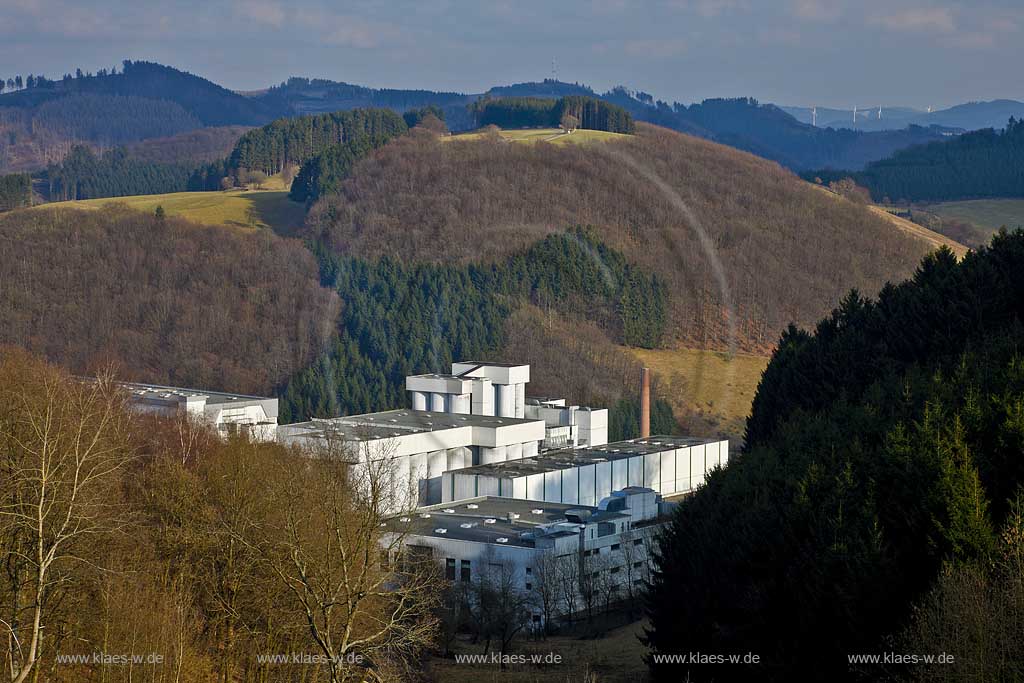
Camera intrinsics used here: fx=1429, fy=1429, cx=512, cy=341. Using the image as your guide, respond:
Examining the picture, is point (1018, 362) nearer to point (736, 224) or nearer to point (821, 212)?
point (736, 224)

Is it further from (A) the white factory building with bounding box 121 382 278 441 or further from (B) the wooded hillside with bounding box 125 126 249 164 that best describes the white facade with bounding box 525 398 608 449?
(B) the wooded hillside with bounding box 125 126 249 164

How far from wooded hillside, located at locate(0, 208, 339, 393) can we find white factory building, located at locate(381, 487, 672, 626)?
27.9 m

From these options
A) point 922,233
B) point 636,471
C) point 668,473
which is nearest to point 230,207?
point 922,233

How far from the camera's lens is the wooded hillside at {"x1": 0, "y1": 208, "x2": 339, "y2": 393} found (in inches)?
2517

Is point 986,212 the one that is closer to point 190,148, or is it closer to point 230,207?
point 230,207

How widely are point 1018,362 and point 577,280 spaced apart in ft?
156

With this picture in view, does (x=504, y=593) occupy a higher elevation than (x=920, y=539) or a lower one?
lower

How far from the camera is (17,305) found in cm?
6969

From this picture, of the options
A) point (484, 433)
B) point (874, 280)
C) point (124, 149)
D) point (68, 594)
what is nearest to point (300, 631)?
point (68, 594)

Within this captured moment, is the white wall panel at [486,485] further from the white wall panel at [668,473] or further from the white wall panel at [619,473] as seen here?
the white wall panel at [668,473]

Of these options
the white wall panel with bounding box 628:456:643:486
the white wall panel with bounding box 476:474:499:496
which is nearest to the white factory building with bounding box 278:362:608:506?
the white wall panel with bounding box 476:474:499:496

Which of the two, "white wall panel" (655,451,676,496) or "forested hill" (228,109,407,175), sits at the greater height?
"forested hill" (228,109,407,175)

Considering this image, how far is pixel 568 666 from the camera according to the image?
82.2 feet

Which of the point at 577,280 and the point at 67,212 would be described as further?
the point at 67,212
